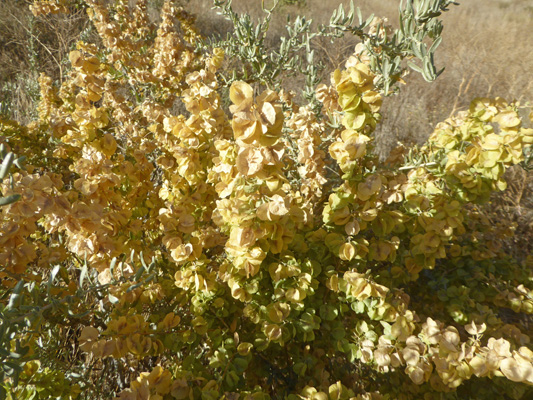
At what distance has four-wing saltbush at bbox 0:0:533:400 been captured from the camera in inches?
36.8

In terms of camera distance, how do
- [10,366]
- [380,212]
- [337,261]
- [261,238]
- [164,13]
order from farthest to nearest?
1. [164,13]
2. [337,261]
3. [380,212]
4. [261,238]
5. [10,366]

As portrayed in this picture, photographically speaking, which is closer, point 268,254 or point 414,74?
point 268,254

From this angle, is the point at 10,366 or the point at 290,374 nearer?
the point at 10,366

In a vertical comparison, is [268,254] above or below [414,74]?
above

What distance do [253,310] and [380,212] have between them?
577 mm

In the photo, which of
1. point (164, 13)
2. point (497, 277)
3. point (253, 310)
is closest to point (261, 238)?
point (253, 310)

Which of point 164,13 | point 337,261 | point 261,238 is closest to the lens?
point 261,238

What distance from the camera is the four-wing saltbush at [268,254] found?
0.93 m

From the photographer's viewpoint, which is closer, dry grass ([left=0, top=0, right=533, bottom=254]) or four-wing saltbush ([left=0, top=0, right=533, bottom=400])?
four-wing saltbush ([left=0, top=0, right=533, bottom=400])

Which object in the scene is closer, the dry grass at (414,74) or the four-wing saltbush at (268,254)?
the four-wing saltbush at (268,254)

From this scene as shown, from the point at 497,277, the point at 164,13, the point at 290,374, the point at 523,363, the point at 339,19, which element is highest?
the point at 339,19

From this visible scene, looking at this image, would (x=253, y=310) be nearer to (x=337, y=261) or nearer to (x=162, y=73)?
(x=337, y=261)

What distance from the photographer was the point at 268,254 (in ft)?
3.85

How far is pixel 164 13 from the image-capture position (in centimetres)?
236
